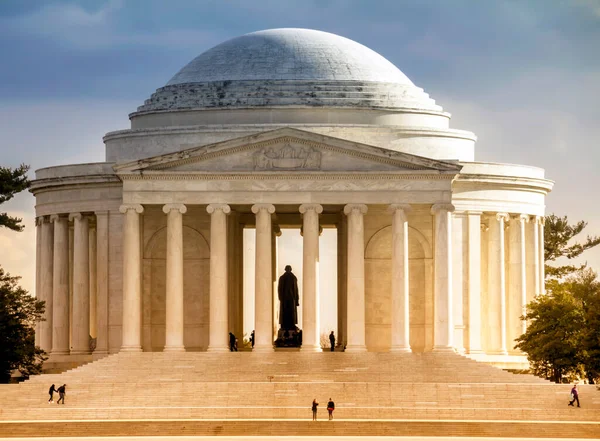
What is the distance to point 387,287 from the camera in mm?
147250

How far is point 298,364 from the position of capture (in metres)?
135

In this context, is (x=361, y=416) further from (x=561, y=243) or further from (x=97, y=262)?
(x=561, y=243)

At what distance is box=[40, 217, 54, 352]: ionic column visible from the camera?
15262 centimetres

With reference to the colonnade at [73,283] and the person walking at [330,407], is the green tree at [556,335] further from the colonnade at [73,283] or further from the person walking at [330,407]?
the colonnade at [73,283]

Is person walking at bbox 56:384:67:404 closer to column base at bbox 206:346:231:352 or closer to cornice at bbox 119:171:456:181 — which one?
column base at bbox 206:346:231:352

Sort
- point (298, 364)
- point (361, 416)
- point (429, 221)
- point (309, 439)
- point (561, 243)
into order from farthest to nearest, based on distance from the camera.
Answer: point (561, 243) → point (429, 221) → point (298, 364) → point (361, 416) → point (309, 439)

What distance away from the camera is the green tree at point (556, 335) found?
141 m

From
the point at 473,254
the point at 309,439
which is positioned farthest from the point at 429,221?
the point at 309,439

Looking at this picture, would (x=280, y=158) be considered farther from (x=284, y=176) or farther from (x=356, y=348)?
(x=356, y=348)

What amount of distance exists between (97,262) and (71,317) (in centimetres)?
524

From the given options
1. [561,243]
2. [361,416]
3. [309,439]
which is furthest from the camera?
[561,243]

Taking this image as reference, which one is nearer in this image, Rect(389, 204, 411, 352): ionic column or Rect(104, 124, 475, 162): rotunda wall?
Rect(389, 204, 411, 352): ionic column

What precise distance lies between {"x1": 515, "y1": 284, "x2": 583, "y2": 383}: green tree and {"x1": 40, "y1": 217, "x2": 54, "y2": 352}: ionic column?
116 ft

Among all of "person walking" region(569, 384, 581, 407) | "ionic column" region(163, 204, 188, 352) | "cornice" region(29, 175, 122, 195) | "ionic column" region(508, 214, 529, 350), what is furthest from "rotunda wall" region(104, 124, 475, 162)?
"person walking" region(569, 384, 581, 407)
